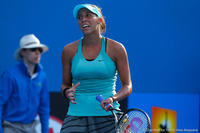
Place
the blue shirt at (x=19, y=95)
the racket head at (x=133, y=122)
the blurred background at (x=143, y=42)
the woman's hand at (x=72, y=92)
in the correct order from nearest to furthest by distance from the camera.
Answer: the racket head at (x=133, y=122), the woman's hand at (x=72, y=92), the blue shirt at (x=19, y=95), the blurred background at (x=143, y=42)

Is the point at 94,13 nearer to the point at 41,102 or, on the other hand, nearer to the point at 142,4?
the point at 41,102

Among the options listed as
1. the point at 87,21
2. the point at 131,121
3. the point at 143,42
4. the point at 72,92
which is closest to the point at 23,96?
the point at 72,92

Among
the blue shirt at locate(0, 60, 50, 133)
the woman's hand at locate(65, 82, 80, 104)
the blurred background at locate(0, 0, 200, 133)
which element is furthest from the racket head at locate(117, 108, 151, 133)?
the blurred background at locate(0, 0, 200, 133)

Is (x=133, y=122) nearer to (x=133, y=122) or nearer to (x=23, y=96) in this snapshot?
(x=133, y=122)

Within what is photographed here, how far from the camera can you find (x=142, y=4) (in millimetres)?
5055

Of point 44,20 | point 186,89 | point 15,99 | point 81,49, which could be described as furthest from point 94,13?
point 186,89

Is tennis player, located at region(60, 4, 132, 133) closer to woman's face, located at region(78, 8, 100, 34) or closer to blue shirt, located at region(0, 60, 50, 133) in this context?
woman's face, located at region(78, 8, 100, 34)

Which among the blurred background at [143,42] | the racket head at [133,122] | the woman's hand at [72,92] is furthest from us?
the blurred background at [143,42]

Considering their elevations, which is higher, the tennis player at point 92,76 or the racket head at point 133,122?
the tennis player at point 92,76

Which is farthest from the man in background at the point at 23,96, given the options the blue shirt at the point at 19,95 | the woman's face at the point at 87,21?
the woman's face at the point at 87,21

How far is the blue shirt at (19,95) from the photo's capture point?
371 cm

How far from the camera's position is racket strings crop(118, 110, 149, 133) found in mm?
2476

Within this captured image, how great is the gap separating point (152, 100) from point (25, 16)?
2007 millimetres

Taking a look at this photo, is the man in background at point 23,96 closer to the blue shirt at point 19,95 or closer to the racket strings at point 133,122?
the blue shirt at point 19,95
